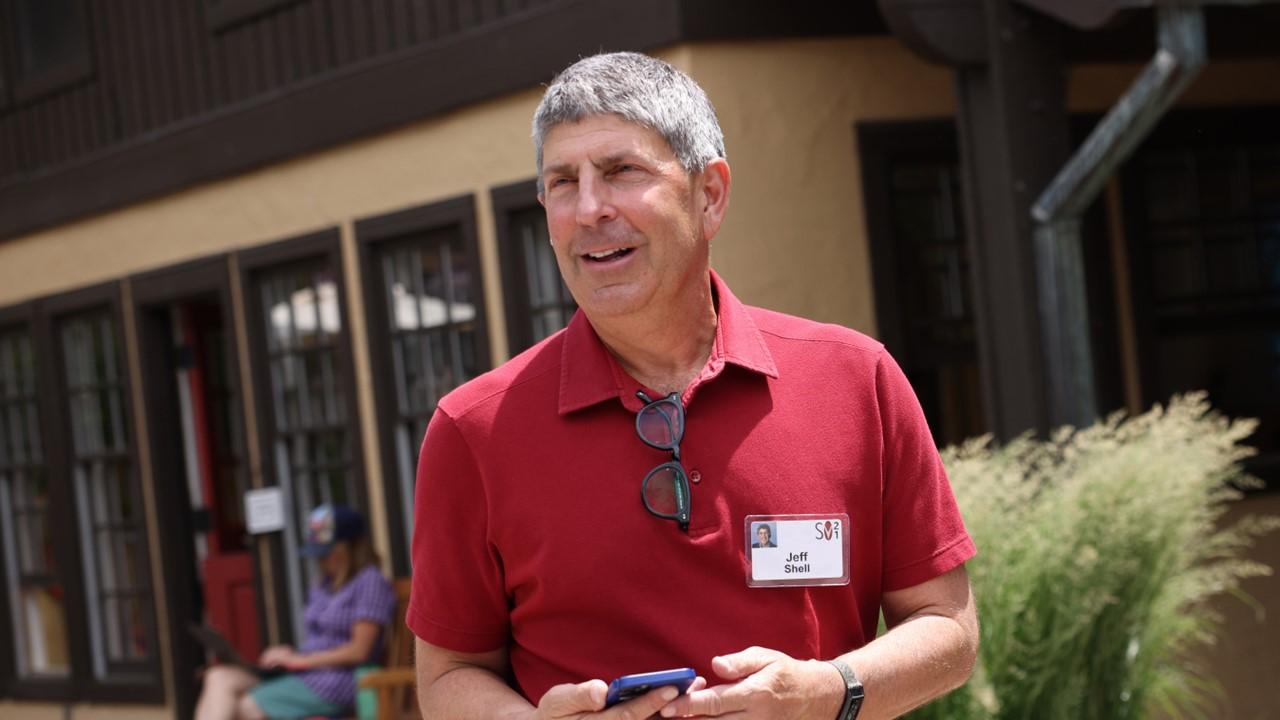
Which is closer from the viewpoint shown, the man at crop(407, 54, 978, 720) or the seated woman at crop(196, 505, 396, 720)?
the man at crop(407, 54, 978, 720)

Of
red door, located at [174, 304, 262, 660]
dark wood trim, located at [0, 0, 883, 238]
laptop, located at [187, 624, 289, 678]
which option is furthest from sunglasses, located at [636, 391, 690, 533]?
red door, located at [174, 304, 262, 660]

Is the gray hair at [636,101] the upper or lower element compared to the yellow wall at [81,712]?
upper

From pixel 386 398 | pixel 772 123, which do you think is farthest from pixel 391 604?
pixel 772 123

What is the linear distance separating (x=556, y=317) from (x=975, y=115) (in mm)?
1967

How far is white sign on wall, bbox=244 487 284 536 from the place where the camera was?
871 cm

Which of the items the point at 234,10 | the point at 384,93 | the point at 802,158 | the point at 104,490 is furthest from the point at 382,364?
the point at 104,490

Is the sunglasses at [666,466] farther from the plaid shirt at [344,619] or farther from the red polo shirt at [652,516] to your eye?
the plaid shirt at [344,619]

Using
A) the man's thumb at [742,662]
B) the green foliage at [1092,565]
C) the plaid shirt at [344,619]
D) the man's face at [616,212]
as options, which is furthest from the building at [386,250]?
the man's thumb at [742,662]

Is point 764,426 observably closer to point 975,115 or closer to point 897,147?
point 975,115

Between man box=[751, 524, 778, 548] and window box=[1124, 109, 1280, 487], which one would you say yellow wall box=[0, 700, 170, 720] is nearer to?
window box=[1124, 109, 1280, 487]

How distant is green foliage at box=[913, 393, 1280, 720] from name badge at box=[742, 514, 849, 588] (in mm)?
2414

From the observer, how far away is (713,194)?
2377 millimetres

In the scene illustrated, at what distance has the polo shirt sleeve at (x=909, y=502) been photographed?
2.33 m

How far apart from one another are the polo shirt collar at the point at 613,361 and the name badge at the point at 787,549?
0.19 meters
